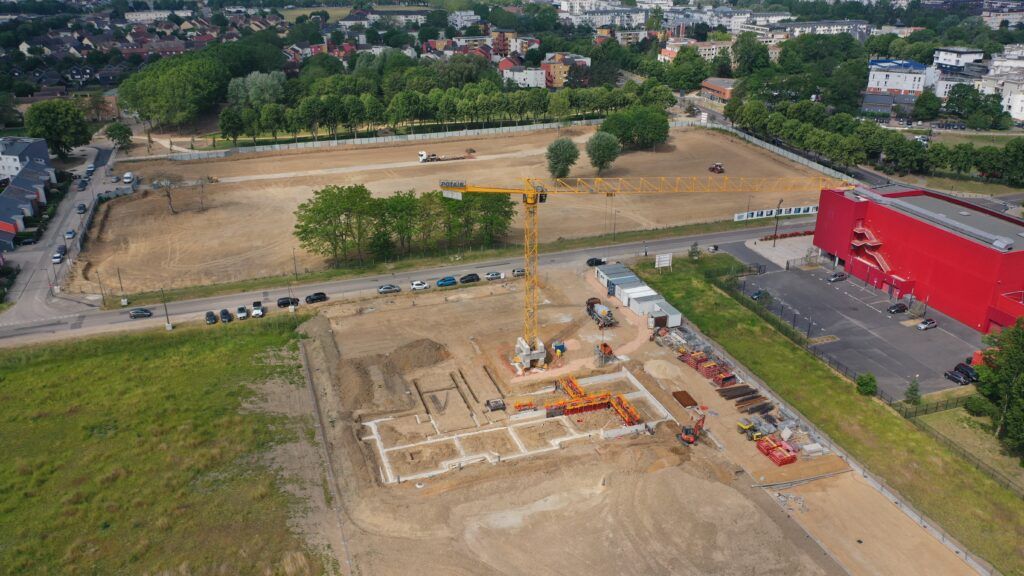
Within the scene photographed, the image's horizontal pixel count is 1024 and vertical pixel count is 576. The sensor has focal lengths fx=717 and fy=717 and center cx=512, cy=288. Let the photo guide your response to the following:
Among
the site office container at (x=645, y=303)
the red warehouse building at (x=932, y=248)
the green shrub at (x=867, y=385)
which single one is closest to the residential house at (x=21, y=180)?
the site office container at (x=645, y=303)

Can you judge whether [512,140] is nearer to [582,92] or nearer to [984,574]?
[582,92]

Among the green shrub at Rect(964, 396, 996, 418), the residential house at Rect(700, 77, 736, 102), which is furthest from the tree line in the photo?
the green shrub at Rect(964, 396, 996, 418)

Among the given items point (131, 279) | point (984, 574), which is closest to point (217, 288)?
point (131, 279)

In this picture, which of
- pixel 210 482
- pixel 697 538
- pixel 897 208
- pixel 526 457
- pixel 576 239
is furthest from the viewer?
pixel 576 239

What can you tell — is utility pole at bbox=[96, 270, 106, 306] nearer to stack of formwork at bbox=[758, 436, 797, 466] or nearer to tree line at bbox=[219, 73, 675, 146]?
tree line at bbox=[219, 73, 675, 146]

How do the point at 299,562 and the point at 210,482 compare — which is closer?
the point at 299,562

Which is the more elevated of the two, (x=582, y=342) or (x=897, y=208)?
(x=897, y=208)

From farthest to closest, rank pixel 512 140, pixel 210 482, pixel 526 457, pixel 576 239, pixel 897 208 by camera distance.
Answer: pixel 512 140 → pixel 576 239 → pixel 897 208 → pixel 526 457 → pixel 210 482
